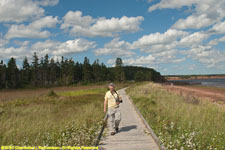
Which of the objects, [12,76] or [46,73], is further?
[46,73]

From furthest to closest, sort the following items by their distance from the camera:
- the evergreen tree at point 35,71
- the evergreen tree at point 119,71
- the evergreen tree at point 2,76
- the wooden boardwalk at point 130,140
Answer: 1. the evergreen tree at point 119,71
2. the evergreen tree at point 35,71
3. the evergreen tree at point 2,76
4. the wooden boardwalk at point 130,140

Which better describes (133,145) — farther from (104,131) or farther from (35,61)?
(35,61)

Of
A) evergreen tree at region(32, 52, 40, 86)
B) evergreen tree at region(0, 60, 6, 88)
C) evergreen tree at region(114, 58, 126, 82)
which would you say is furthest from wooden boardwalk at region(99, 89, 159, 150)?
evergreen tree at region(114, 58, 126, 82)

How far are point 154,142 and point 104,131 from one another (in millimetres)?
2296

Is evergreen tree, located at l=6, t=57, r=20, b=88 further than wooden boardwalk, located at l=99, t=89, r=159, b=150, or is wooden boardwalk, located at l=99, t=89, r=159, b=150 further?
evergreen tree, located at l=6, t=57, r=20, b=88

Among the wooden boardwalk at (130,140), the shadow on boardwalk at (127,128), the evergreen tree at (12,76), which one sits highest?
the evergreen tree at (12,76)

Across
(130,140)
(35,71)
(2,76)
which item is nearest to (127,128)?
(130,140)

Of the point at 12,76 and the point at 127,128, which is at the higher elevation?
the point at 12,76

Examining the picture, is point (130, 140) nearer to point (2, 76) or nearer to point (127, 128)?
point (127, 128)

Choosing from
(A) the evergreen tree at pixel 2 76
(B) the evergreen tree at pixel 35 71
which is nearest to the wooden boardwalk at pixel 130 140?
(A) the evergreen tree at pixel 2 76

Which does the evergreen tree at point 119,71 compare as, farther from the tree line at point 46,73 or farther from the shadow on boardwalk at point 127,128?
the shadow on boardwalk at point 127,128

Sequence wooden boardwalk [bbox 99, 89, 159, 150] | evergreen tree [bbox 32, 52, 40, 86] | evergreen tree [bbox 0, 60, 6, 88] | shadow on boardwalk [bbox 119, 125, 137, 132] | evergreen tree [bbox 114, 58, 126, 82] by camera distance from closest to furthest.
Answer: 1. wooden boardwalk [bbox 99, 89, 159, 150]
2. shadow on boardwalk [bbox 119, 125, 137, 132]
3. evergreen tree [bbox 0, 60, 6, 88]
4. evergreen tree [bbox 32, 52, 40, 86]
5. evergreen tree [bbox 114, 58, 126, 82]

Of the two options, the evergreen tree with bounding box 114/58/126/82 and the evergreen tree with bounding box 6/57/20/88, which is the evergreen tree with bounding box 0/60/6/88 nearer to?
the evergreen tree with bounding box 6/57/20/88

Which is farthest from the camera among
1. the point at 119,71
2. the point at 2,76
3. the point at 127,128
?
the point at 119,71
